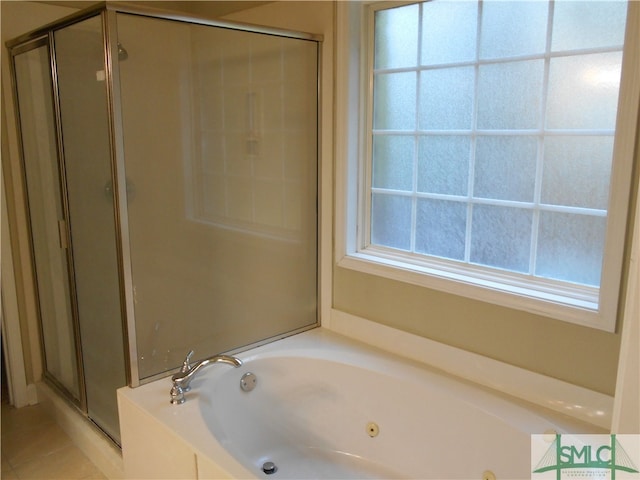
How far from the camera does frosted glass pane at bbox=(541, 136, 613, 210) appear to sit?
1.76 metres

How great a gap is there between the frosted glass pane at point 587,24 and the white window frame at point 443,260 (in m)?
0.15

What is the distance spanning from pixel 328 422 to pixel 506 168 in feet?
4.16

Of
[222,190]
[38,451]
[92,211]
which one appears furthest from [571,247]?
[38,451]

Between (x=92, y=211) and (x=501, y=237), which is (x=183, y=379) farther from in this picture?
(x=501, y=237)

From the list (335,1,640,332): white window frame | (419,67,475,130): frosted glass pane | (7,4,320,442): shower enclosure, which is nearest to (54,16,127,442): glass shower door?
(7,4,320,442): shower enclosure

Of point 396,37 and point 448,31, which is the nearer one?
point 448,31

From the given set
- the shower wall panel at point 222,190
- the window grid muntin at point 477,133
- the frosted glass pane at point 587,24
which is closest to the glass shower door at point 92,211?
the shower wall panel at point 222,190

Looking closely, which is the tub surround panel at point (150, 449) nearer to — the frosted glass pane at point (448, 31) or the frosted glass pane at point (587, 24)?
the frosted glass pane at point (448, 31)

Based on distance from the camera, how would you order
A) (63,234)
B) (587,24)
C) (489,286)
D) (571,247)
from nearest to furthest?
(587,24) → (571,247) → (489,286) → (63,234)

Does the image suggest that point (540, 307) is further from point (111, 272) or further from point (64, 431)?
point (64, 431)

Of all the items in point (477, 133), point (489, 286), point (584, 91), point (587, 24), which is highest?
point (587, 24)

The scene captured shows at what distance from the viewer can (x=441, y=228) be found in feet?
7.34

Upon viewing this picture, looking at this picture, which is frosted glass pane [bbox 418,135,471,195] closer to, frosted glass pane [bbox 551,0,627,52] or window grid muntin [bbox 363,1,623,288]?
window grid muntin [bbox 363,1,623,288]

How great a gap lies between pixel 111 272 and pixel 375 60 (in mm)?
1436
